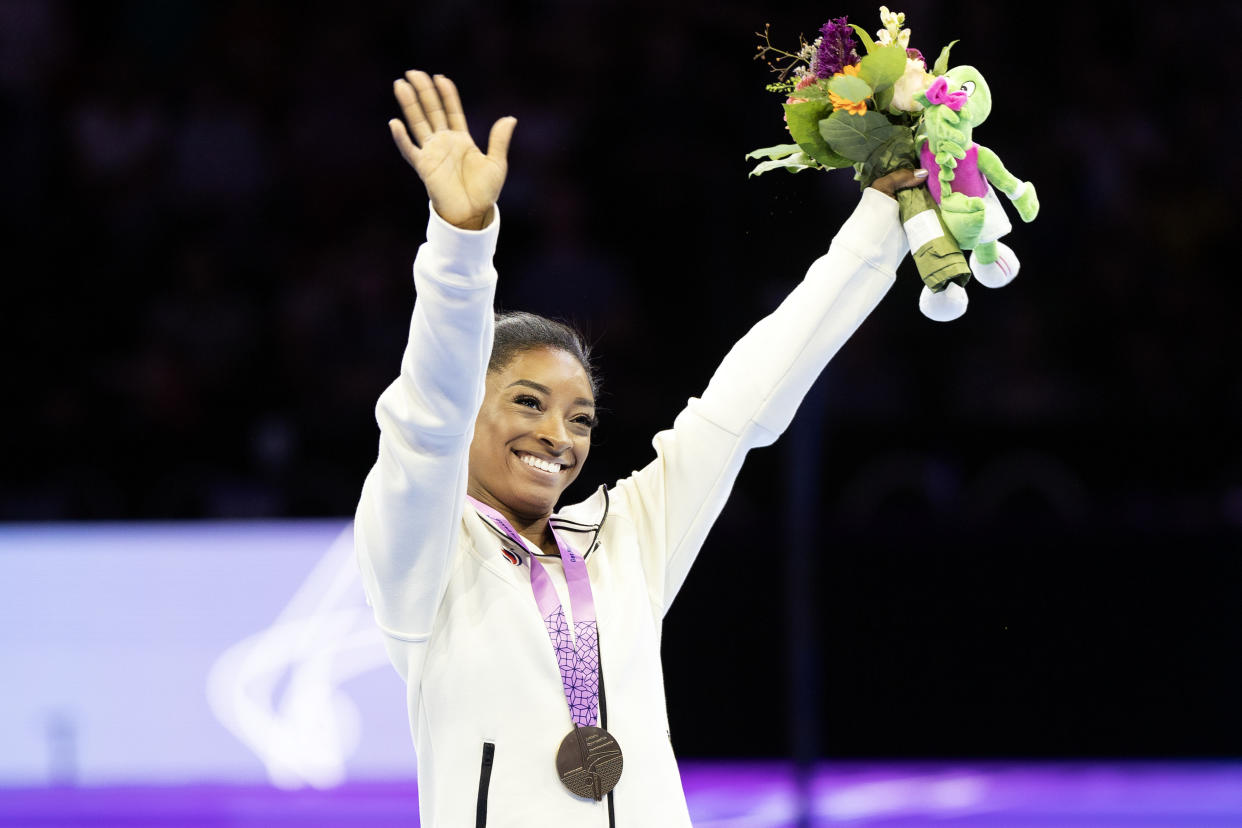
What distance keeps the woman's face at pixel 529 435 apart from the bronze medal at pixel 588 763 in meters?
0.38

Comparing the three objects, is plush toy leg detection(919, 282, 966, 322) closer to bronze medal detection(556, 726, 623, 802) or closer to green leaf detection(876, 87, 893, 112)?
green leaf detection(876, 87, 893, 112)

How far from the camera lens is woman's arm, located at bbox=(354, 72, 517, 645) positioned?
1784 mm

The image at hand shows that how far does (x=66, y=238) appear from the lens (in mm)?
6273

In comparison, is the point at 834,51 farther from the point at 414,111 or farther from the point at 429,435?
the point at 429,435

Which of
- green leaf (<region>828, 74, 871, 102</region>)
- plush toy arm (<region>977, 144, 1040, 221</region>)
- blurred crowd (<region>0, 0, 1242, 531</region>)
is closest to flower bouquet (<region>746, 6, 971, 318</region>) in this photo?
green leaf (<region>828, 74, 871, 102</region>)

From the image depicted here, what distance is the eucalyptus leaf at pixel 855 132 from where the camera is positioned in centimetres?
234

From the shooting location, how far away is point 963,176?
91.4 inches

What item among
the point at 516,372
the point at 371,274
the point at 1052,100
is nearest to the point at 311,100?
the point at 371,274

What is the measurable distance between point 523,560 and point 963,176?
911 mm

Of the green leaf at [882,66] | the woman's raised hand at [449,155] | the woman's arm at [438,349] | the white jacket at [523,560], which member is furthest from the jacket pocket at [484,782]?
the green leaf at [882,66]

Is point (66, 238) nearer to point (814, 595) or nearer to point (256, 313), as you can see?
point (256, 313)

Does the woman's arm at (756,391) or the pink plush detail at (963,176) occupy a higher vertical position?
the pink plush detail at (963,176)

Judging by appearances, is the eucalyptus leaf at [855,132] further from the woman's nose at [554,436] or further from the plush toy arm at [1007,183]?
the woman's nose at [554,436]

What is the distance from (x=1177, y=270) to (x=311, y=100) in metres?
3.95
